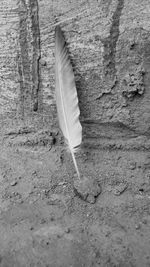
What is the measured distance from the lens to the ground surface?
1.10 meters

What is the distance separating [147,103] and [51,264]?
865 millimetres

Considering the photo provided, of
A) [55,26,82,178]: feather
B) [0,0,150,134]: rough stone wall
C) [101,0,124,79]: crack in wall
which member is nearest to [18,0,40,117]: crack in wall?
[0,0,150,134]: rough stone wall

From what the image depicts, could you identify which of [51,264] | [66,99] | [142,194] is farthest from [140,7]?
[51,264]

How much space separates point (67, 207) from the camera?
4.29 feet

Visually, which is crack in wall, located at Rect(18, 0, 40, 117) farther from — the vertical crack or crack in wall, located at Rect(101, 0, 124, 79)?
crack in wall, located at Rect(101, 0, 124, 79)

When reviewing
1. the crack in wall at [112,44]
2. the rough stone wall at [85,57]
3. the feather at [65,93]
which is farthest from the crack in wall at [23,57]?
the crack in wall at [112,44]

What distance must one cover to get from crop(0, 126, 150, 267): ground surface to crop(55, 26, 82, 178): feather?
15 cm

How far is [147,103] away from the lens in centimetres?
146

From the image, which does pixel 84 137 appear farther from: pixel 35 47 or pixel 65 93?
pixel 35 47

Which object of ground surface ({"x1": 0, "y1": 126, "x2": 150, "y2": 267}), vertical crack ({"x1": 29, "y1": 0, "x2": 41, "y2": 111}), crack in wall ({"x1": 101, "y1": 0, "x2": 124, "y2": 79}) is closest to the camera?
ground surface ({"x1": 0, "y1": 126, "x2": 150, "y2": 267})

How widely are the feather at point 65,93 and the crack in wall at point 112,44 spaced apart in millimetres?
183

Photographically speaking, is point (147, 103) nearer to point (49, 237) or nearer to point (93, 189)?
point (93, 189)

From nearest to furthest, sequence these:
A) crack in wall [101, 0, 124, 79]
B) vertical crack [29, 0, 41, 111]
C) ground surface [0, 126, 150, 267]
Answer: ground surface [0, 126, 150, 267] < crack in wall [101, 0, 124, 79] < vertical crack [29, 0, 41, 111]

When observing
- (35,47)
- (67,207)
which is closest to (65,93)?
(35,47)
